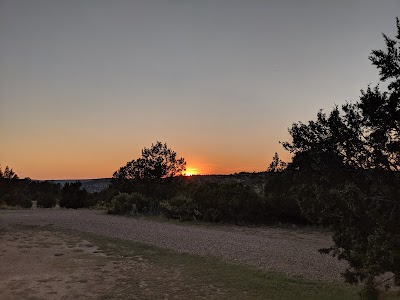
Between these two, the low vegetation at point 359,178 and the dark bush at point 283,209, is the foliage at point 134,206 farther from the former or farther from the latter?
the low vegetation at point 359,178

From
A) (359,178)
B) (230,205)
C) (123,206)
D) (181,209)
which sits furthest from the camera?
(123,206)

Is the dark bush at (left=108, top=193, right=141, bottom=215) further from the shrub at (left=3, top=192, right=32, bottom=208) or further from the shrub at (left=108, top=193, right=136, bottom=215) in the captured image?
the shrub at (left=3, top=192, right=32, bottom=208)

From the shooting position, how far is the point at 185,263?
12039 mm

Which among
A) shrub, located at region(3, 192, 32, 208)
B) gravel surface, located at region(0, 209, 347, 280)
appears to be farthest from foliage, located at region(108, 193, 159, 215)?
shrub, located at region(3, 192, 32, 208)

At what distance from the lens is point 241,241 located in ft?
53.6

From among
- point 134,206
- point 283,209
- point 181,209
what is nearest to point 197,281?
point 283,209

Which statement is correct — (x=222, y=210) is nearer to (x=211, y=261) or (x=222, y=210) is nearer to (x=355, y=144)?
(x=211, y=261)

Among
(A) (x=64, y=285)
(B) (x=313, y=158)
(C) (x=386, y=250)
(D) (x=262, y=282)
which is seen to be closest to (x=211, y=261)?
(D) (x=262, y=282)

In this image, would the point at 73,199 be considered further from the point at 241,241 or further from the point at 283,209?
the point at 241,241

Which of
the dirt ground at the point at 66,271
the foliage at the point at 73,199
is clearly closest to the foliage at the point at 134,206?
the foliage at the point at 73,199

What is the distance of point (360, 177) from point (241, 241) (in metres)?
9.28

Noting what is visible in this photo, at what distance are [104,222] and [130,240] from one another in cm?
663

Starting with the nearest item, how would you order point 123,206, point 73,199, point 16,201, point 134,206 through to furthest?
point 123,206, point 134,206, point 16,201, point 73,199

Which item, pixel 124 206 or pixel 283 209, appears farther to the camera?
pixel 124 206
